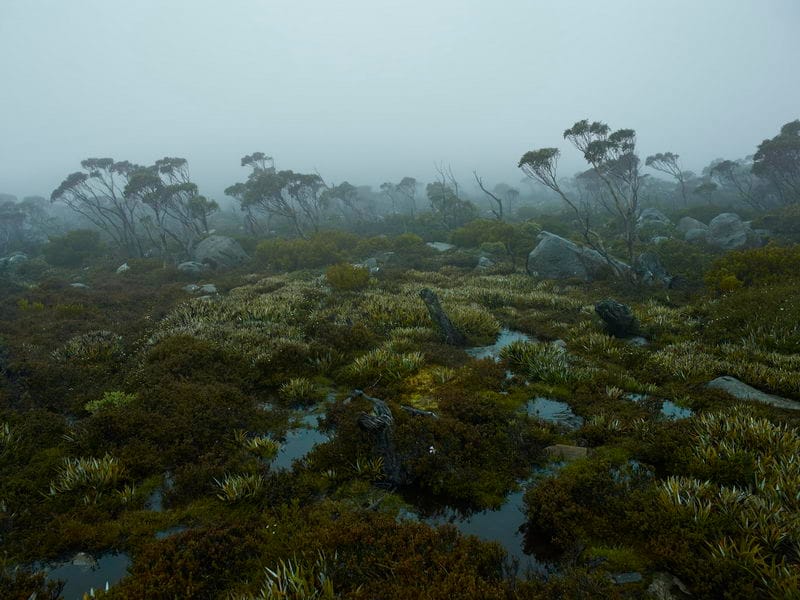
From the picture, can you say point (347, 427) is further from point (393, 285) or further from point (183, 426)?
point (393, 285)

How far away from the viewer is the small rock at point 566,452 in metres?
7.17

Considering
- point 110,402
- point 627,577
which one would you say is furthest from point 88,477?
point 627,577

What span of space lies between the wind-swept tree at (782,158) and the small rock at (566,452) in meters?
53.8

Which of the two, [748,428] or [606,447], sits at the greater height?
[748,428]

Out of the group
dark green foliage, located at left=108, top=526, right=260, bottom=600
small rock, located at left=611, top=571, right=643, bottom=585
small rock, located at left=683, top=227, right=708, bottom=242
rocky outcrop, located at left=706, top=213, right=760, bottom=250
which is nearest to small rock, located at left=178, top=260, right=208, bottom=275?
dark green foliage, located at left=108, top=526, right=260, bottom=600

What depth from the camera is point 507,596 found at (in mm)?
4344

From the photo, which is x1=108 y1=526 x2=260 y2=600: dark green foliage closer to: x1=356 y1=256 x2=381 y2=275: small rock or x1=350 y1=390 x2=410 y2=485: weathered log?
x1=350 y1=390 x2=410 y2=485: weathered log

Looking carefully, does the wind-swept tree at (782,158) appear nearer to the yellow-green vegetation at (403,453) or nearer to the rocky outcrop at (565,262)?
the rocky outcrop at (565,262)

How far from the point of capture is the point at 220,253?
37.3 meters

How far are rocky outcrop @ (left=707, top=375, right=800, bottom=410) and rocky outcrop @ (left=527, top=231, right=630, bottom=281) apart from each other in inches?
628

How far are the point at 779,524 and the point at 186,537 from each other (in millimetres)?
7472

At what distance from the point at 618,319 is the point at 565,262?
43.2 feet

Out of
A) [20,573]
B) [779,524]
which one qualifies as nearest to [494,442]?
[779,524]

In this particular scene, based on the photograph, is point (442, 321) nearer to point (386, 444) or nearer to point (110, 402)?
point (386, 444)
